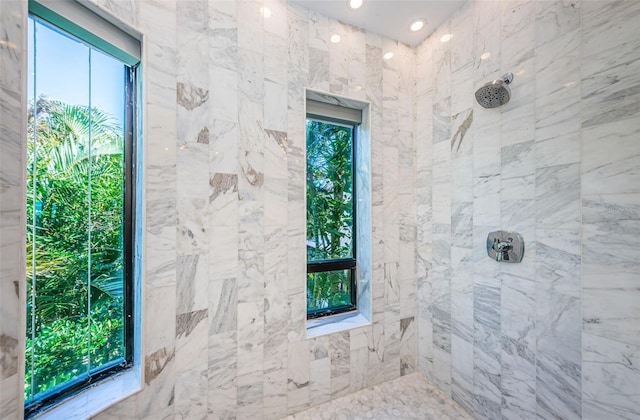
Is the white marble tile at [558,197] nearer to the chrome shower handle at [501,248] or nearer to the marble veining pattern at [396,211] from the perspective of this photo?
the marble veining pattern at [396,211]

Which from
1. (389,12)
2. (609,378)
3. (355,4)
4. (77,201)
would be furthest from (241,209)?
(609,378)

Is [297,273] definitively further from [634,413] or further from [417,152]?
[634,413]

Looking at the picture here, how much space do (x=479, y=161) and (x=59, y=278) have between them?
1.99 m

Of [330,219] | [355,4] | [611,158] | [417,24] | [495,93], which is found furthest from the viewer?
[330,219]

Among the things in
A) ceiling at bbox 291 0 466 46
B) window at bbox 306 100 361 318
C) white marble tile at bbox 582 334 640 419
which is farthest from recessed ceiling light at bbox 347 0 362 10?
white marble tile at bbox 582 334 640 419

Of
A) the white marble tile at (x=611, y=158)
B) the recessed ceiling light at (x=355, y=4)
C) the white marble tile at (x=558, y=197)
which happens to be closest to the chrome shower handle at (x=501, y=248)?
the white marble tile at (x=558, y=197)

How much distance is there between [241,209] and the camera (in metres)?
1.30

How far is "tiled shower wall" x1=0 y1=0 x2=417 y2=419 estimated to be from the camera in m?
1.12

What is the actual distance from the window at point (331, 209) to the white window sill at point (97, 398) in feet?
3.09

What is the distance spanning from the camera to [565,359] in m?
1.04

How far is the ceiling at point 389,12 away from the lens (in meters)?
1.42

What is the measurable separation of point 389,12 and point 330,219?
132cm

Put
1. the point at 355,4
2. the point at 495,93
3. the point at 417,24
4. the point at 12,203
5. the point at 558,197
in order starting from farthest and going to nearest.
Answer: the point at 417,24, the point at 355,4, the point at 495,93, the point at 558,197, the point at 12,203

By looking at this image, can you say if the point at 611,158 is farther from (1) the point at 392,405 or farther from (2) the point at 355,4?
(1) the point at 392,405
